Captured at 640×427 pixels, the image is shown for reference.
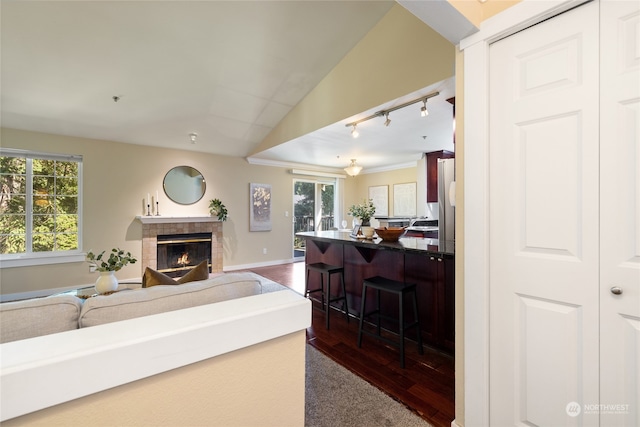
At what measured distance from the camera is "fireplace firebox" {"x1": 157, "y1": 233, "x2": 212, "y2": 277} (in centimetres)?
501

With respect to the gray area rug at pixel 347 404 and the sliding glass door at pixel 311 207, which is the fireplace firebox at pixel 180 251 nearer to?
the sliding glass door at pixel 311 207

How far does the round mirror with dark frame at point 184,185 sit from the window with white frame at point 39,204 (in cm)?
124

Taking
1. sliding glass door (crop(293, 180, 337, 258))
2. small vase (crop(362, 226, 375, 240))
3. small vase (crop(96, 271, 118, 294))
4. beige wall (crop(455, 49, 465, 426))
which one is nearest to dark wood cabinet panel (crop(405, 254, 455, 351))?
small vase (crop(362, 226, 375, 240))

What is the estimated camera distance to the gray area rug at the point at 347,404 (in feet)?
5.25

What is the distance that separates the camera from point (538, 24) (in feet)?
4.09

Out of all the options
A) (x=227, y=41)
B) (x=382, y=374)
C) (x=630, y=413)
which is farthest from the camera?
(x=227, y=41)

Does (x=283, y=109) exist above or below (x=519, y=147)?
Answer: above

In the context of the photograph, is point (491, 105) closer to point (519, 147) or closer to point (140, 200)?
point (519, 147)

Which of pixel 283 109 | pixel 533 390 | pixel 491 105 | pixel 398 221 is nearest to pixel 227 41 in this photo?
pixel 283 109

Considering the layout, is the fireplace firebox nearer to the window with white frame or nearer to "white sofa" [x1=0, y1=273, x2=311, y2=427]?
the window with white frame

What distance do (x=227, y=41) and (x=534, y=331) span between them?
3550 mm

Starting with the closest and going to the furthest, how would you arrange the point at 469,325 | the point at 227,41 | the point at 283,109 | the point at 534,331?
the point at 534,331 < the point at 469,325 < the point at 227,41 < the point at 283,109

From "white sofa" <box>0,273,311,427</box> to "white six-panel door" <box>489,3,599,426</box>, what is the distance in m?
1.01

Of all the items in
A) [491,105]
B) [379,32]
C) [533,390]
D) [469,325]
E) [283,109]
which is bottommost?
[533,390]
